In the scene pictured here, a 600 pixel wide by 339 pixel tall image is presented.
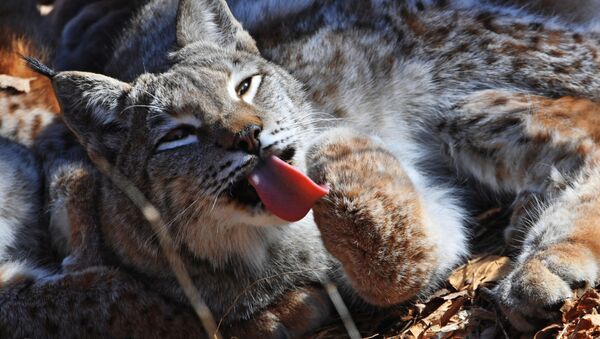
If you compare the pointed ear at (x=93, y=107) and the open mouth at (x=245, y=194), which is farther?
the pointed ear at (x=93, y=107)

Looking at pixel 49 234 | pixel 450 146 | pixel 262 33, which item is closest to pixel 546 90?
pixel 450 146

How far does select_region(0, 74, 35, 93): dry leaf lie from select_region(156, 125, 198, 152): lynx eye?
2.22 metres

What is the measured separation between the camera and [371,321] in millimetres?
4262

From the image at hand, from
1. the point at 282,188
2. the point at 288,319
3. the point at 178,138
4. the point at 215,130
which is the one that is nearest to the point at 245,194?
the point at 282,188

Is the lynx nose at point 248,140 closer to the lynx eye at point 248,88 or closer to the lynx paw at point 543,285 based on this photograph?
the lynx eye at point 248,88

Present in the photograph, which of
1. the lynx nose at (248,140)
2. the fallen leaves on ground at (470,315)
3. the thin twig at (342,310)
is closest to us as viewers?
the fallen leaves on ground at (470,315)

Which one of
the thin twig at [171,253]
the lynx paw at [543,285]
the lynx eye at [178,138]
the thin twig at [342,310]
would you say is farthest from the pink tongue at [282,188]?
the lynx paw at [543,285]

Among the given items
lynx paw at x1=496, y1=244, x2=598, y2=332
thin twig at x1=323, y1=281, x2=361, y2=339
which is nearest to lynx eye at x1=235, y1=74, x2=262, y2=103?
thin twig at x1=323, y1=281, x2=361, y2=339

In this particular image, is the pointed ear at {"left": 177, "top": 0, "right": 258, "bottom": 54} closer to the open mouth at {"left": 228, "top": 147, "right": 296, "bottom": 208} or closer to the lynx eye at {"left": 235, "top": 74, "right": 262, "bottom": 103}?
the lynx eye at {"left": 235, "top": 74, "right": 262, "bottom": 103}

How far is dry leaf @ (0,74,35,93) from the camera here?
5848mm

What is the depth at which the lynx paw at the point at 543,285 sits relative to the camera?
361cm

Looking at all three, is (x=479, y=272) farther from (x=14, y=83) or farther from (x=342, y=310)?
(x=14, y=83)

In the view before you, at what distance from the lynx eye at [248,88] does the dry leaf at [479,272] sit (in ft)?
4.66

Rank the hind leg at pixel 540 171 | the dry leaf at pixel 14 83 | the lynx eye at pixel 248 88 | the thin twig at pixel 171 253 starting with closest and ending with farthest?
the hind leg at pixel 540 171 → the thin twig at pixel 171 253 → the lynx eye at pixel 248 88 → the dry leaf at pixel 14 83
